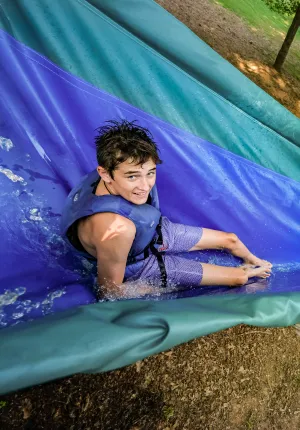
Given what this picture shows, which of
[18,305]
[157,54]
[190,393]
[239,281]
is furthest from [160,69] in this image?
[190,393]

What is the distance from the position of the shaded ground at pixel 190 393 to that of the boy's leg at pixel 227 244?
379 millimetres

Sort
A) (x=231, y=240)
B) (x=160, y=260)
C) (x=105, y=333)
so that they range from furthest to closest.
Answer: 1. (x=231, y=240)
2. (x=160, y=260)
3. (x=105, y=333)

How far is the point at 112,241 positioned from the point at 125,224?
3.3 inches

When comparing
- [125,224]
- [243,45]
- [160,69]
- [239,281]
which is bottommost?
[239,281]

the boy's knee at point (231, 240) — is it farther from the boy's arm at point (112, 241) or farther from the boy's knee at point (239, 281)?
the boy's arm at point (112, 241)

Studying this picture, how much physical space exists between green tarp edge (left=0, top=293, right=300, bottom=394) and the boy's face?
0.45 meters

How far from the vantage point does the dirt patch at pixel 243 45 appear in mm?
4391

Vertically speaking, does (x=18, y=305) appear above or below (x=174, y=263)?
below

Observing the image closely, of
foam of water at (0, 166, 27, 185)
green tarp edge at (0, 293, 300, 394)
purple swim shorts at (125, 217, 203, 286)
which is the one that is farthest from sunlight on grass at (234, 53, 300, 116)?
green tarp edge at (0, 293, 300, 394)

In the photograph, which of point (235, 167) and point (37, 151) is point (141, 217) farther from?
point (37, 151)

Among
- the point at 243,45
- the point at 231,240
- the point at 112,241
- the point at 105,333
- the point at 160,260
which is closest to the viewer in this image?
the point at 105,333

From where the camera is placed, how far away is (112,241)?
4.80 ft

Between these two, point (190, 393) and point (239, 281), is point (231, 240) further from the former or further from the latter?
point (190, 393)

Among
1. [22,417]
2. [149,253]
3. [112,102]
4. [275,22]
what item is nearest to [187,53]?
[112,102]
